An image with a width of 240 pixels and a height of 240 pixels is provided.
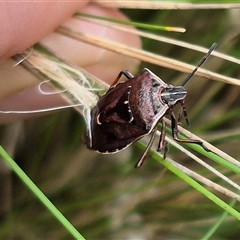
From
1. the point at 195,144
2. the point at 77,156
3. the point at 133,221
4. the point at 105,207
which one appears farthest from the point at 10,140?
the point at 195,144

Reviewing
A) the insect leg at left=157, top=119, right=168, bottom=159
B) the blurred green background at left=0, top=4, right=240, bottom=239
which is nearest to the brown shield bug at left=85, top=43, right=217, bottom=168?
the insect leg at left=157, top=119, right=168, bottom=159

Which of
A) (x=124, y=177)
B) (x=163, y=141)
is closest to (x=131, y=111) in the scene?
(x=163, y=141)

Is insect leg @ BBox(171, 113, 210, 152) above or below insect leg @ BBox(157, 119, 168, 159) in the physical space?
above

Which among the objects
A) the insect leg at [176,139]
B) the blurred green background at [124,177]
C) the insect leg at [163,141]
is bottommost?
the blurred green background at [124,177]

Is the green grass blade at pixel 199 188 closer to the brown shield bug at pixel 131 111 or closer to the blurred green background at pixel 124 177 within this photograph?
the brown shield bug at pixel 131 111

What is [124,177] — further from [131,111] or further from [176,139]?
[176,139]

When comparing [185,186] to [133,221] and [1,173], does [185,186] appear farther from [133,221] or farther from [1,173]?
[1,173]

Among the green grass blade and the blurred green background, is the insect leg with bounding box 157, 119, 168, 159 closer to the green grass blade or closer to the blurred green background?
the green grass blade

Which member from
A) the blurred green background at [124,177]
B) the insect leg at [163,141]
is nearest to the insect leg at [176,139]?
the insect leg at [163,141]
